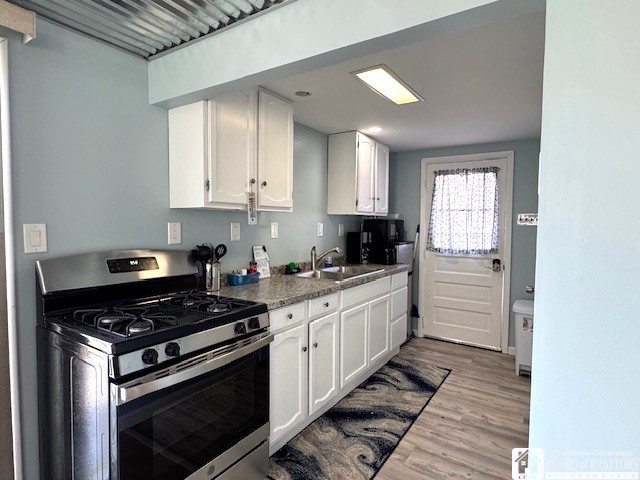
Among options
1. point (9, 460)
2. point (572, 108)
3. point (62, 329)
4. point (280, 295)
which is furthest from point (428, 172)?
point (9, 460)

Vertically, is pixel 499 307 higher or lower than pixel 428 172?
lower

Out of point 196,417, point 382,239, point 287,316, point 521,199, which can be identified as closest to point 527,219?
point 521,199

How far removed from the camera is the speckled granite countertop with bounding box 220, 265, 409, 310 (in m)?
1.97

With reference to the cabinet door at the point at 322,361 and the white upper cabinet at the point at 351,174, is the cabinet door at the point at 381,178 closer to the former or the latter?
the white upper cabinet at the point at 351,174

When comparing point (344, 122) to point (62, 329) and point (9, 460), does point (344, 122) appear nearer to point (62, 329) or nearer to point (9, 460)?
point (62, 329)

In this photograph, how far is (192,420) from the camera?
1.46 m

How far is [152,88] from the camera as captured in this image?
195cm

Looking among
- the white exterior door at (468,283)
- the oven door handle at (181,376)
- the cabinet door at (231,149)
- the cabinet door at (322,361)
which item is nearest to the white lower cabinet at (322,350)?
the cabinet door at (322,361)

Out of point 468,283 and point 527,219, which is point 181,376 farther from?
point 527,219

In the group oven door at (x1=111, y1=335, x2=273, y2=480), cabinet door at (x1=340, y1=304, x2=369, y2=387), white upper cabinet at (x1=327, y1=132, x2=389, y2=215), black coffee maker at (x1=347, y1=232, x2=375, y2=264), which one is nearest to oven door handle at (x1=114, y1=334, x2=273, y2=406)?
oven door at (x1=111, y1=335, x2=273, y2=480)

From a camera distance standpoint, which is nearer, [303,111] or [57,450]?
[57,450]

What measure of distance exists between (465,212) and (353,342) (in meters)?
2.12

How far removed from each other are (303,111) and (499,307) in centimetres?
288

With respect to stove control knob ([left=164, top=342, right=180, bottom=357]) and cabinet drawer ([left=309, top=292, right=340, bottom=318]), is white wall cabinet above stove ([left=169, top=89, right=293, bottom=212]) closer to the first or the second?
cabinet drawer ([left=309, top=292, right=340, bottom=318])
